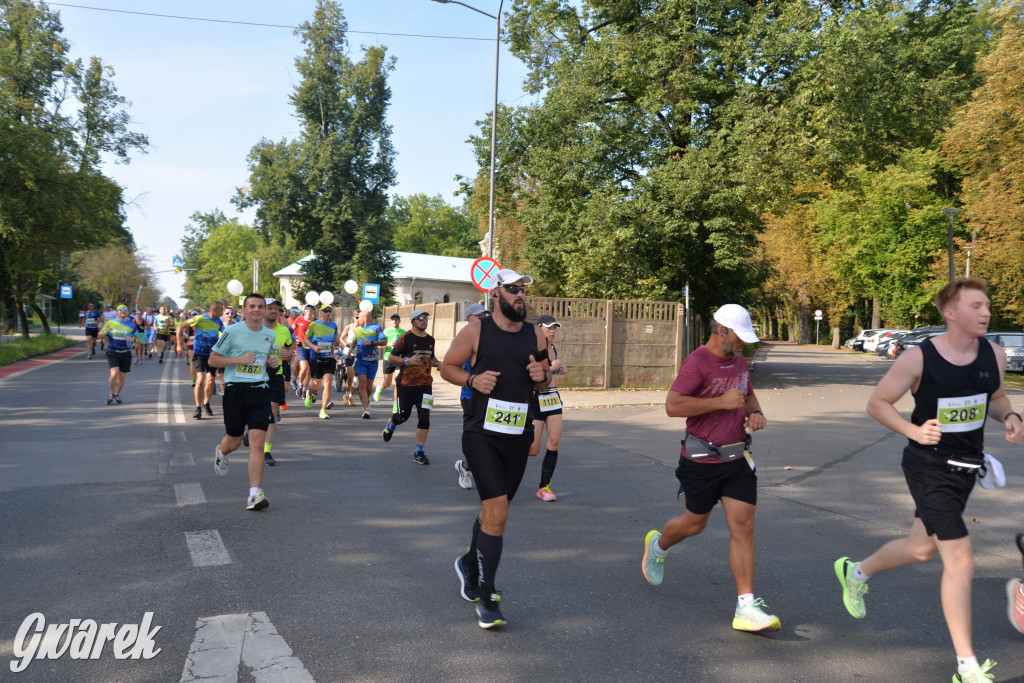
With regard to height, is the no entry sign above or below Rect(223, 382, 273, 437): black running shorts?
above

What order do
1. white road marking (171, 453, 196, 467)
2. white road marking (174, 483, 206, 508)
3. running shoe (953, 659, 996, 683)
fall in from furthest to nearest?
white road marking (171, 453, 196, 467), white road marking (174, 483, 206, 508), running shoe (953, 659, 996, 683)

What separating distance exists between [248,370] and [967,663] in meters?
5.62

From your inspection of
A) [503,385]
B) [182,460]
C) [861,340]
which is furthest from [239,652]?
[861,340]

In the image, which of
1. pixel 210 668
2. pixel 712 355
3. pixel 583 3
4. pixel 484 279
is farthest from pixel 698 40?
pixel 210 668

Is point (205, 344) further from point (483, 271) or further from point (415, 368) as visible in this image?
point (483, 271)

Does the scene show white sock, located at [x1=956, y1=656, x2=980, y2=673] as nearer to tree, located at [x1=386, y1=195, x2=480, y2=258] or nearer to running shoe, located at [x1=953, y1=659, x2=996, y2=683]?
running shoe, located at [x1=953, y1=659, x2=996, y2=683]

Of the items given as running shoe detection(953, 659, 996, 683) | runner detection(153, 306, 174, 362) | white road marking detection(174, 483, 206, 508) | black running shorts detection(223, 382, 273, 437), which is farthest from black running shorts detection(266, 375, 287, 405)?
runner detection(153, 306, 174, 362)

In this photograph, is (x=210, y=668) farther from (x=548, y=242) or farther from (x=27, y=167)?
(x=27, y=167)

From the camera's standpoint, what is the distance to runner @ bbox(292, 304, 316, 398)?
602 inches

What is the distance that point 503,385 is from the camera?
4.37 m

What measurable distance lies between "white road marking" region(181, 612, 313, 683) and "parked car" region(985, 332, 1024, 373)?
31.3 metres

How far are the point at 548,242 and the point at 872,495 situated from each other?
53.8ft

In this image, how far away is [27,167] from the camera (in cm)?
3061

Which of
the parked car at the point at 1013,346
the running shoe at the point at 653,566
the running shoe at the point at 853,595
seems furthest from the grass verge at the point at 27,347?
the parked car at the point at 1013,346
